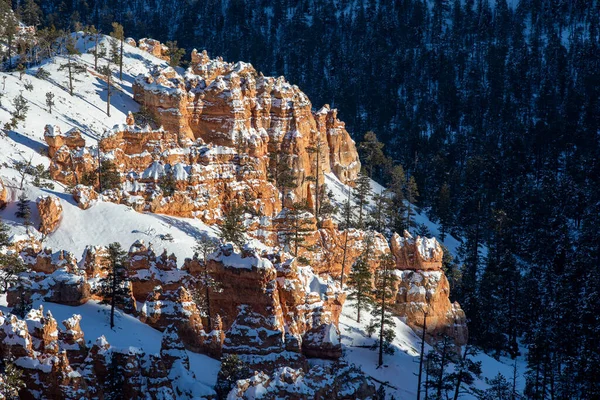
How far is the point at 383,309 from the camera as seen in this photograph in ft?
176

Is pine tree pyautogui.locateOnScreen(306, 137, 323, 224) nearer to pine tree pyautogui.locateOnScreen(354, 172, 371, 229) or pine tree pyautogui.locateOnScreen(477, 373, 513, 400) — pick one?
pine tree pyautogui.locateOnScreen(354, 172, 371, 229)

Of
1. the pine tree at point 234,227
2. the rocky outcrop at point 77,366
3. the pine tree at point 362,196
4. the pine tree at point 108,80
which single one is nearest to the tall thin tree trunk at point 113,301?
the rocky outcrop at point 77,366

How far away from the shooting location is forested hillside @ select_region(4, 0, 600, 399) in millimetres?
75000

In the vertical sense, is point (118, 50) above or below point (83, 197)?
above

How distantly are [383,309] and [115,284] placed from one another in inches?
764

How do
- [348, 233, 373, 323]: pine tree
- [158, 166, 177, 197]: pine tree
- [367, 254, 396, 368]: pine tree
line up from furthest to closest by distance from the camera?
[158, 166, 177, 197]: pine tree
[348, 233, 373, 323]: pine tree
[367, 254, 396, 368]: pine tree

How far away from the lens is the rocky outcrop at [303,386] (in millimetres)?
31734

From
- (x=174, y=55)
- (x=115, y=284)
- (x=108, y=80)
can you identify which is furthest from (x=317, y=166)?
(x=115, y=284)

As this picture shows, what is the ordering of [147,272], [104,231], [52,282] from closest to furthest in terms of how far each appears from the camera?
[52,282] < [147,272] < [104,231]

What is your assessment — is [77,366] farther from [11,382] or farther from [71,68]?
[71,68]

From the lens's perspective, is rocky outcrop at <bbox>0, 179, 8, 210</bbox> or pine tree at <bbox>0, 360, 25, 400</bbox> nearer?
pine tree at <bbox>0, 360, 25, 400</bbox>

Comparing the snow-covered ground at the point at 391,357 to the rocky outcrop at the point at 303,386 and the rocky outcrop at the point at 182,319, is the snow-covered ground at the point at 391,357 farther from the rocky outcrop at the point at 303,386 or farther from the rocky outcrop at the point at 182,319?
the rocky outcrop at the point at 303,386

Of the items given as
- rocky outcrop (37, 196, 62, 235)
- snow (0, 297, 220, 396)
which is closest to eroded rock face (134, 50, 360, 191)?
rocky outcrop (37, 196, 62, 235)

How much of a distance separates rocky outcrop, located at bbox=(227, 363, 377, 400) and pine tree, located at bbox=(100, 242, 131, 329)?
13.5 meters
